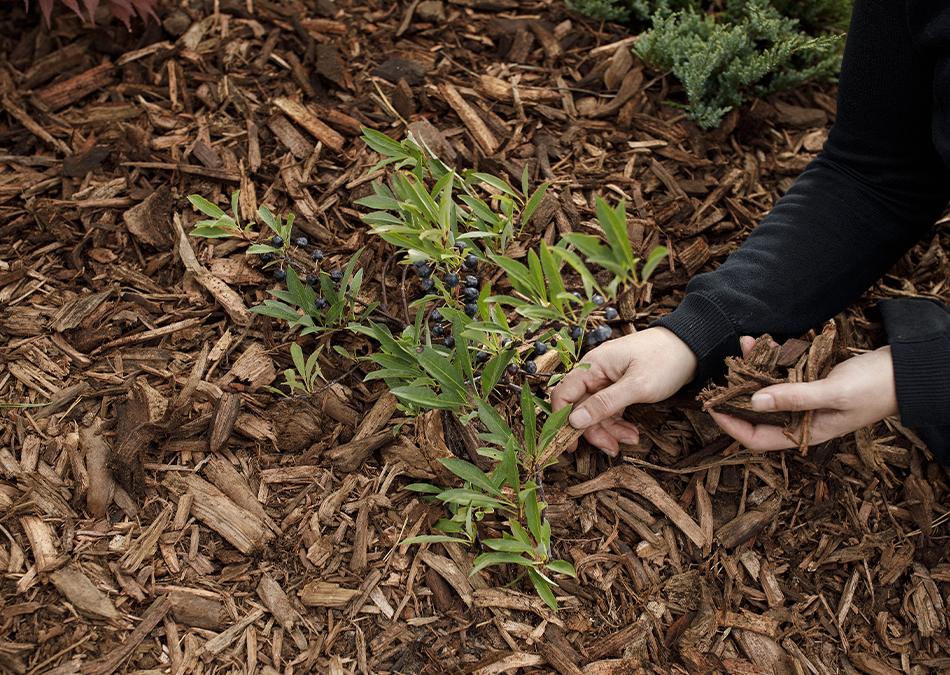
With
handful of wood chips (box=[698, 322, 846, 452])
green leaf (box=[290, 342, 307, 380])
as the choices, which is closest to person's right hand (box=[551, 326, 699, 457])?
handful of wood chips (box=[698, 322, 846, 452])

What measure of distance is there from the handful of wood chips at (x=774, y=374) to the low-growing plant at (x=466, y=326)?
372mm

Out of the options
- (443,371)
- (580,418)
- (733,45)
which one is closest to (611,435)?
(580,418)

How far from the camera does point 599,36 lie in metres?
2.61

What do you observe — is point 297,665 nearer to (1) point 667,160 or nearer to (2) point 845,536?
(2) point 845,536

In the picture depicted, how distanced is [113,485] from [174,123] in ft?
4.39

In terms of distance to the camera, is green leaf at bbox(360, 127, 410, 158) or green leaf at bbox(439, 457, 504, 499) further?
green leaf at bbox(360, 127, 410, 158)

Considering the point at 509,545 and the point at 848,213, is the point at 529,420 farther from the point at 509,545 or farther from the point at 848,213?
the point at 848,213

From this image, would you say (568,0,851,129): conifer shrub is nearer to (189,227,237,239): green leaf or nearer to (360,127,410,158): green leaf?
(360,127,410,158): green leaf

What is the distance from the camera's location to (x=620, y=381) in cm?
166

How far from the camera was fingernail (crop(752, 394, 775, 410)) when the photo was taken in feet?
5.22

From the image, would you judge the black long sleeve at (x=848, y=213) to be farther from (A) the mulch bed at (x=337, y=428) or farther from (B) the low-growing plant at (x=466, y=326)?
(B) the low-growing plant at (x=466, y=326)

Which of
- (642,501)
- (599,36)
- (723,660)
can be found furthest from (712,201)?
(723,660)

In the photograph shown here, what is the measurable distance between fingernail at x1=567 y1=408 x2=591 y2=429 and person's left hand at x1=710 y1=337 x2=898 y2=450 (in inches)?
16.6

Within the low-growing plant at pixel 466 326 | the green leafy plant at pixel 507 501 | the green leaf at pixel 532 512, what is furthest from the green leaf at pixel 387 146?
the green leaf at pixel 532 512
